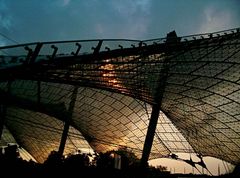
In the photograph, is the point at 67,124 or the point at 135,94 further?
the point at 67,124

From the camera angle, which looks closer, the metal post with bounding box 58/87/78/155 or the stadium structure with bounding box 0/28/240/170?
the stadium structure with bounding box 0/28/240/170

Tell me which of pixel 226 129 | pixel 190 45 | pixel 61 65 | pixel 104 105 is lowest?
pixel 61 65

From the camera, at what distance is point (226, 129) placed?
3772 centimetres

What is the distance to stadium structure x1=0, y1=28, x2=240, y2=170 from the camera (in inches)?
749

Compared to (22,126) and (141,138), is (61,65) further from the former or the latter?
(22,126)

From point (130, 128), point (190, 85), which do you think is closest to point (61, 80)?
point (190, 85)

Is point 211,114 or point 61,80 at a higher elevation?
point 211,114

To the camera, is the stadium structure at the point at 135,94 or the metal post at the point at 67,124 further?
the metal post at the point at 67,124

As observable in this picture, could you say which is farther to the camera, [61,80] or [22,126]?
[22,126]

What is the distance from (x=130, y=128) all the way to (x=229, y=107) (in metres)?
16.6

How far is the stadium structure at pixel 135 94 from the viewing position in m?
19.0

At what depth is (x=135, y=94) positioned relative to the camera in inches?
1321

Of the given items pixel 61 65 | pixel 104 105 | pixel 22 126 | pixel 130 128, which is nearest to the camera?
pixel 61 65

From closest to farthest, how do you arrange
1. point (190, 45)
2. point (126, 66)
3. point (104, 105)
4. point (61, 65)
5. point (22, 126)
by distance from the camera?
point (61, 65) → point (190, 45) → point (126, 66) → point (104, 105) → point (22, 126)
